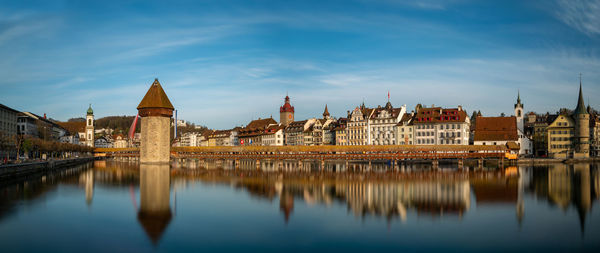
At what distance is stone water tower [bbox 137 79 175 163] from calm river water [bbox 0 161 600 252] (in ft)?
87.5

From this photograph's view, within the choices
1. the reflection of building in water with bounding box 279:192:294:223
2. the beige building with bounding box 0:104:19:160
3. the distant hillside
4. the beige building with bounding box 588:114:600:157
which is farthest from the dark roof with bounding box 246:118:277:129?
the distant hillside

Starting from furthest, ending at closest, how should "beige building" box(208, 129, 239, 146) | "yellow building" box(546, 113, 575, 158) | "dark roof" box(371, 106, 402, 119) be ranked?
"beige building" box(208, 129, 239, 146)
"dark roof" box(371, 106, 402, 119)
"yellow building" box(546, 113, 575, 158)

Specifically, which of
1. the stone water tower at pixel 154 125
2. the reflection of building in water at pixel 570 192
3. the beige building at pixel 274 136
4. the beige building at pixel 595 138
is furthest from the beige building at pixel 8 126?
the beige building at pixel 595 138

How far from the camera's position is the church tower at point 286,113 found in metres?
101

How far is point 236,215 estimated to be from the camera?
17.8 meters

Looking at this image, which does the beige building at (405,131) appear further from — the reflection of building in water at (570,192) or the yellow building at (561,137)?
the reflection of building in water at (570,192)

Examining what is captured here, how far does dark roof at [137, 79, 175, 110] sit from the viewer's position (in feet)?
176

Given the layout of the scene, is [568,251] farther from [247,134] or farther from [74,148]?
[247,134]

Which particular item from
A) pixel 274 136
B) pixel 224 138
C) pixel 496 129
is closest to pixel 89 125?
pixel 224 138

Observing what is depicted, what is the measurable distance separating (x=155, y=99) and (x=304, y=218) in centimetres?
4105

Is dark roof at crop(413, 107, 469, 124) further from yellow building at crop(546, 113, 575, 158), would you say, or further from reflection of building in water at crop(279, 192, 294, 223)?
reflection of building in water at crop(279, 192, 294, 223)

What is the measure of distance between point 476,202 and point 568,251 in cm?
813

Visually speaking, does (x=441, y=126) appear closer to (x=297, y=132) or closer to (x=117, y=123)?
(x=297, y=132)

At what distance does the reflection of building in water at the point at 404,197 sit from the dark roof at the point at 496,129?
36425 mm
